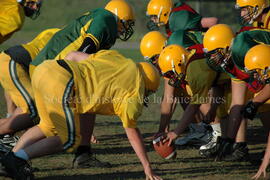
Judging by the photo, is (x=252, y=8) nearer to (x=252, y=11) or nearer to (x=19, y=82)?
(x=252, y=11)

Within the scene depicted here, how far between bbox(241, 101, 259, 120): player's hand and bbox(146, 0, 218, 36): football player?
1.98 m

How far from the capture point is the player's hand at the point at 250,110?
6477mm

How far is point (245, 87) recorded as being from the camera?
6.77 metres

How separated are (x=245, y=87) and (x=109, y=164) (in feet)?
5.82

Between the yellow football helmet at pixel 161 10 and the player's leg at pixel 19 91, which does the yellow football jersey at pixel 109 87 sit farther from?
the yellow football helmet at pixel 161 10

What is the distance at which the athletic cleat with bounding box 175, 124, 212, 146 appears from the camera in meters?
7.61

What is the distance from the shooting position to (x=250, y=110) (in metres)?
6.48

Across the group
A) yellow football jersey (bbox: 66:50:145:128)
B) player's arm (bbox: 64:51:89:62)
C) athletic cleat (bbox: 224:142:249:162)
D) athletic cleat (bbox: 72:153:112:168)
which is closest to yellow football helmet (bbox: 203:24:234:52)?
athletic cleat (bbox: 224:142:249:162)

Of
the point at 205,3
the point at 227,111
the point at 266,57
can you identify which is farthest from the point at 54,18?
the point at 266,57

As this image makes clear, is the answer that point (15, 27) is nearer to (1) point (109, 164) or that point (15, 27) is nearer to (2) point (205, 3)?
(1) point (109, 164)

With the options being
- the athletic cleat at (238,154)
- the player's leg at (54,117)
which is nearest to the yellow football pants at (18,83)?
the player's leg at (54,117)

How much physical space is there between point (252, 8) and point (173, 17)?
50.5 inches

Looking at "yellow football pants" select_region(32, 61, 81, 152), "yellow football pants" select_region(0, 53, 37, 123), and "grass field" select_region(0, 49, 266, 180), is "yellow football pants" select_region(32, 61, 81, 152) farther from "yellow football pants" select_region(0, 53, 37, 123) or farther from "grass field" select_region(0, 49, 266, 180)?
"yellow football pants" select_region(0, 53, 37, 123)

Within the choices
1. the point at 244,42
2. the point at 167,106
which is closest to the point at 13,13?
the point at 167,106
